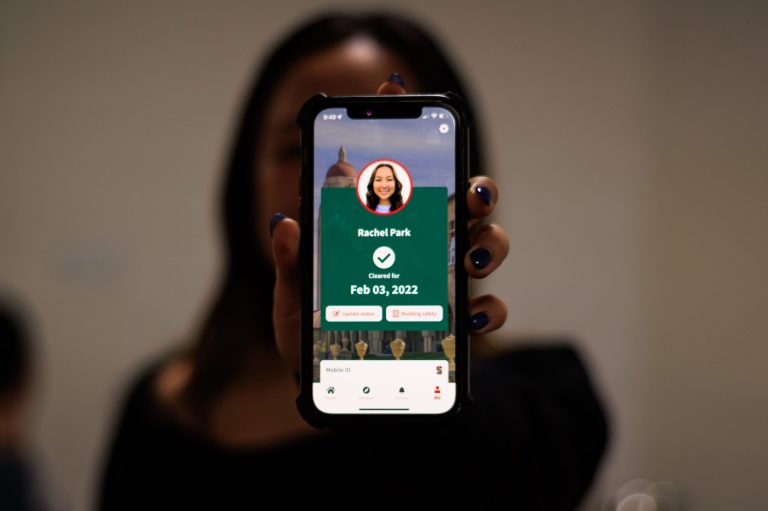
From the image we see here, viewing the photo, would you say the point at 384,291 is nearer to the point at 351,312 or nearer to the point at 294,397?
the point at 351,312

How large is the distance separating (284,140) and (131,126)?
0.55 m

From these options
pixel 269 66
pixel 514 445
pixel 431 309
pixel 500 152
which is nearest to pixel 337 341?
pixel 431 309

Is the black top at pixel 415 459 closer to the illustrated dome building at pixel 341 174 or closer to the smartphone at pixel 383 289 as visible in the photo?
the smartphone at pixel 383 289

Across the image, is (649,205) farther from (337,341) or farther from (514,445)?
(337,341)

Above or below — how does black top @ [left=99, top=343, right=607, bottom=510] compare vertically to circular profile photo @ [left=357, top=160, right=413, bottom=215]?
below

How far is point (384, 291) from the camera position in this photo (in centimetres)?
43

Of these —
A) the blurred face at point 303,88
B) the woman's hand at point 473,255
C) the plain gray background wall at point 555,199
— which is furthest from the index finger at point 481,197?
the plain gray background wall at point 555,199

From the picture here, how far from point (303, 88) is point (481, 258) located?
0.27 m

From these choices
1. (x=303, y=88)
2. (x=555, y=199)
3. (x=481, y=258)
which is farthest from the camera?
(x=555, y=199)

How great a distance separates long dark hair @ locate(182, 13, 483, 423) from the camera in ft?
2.08

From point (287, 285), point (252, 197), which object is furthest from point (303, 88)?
point (287, 285)

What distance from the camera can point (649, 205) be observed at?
41.4 inches

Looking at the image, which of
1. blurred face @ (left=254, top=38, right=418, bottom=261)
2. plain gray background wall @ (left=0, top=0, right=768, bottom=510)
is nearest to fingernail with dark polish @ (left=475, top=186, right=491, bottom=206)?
blurred face @ (left=254, top=38, right=418, bottom=261)

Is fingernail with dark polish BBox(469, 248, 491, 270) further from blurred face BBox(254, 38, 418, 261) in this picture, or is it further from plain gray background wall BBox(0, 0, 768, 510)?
plain gray background wall BBox(0, 0, 768, 510)
